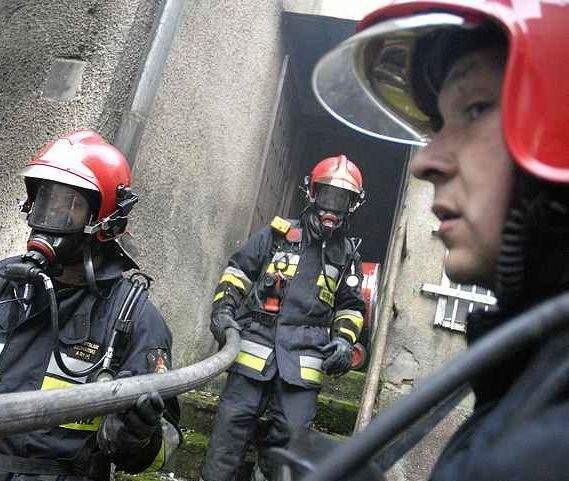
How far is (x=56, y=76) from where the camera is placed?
312 centimetres

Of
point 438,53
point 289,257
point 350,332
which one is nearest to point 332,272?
point 289,257

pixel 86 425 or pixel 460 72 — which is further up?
pixel 460 72

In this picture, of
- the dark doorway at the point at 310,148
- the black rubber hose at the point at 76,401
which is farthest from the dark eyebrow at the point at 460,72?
the dark doorway at the point at 310,148

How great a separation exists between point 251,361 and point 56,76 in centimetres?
220

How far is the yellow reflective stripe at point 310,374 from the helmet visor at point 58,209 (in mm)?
1852

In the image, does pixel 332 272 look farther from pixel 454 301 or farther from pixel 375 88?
pixel 375 88

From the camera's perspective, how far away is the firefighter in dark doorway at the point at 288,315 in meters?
3.41

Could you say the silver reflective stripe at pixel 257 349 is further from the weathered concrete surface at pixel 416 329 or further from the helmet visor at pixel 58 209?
the helmet visor at pixel 58 209

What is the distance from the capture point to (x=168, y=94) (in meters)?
3.57

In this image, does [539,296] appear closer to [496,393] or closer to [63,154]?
[496,393]

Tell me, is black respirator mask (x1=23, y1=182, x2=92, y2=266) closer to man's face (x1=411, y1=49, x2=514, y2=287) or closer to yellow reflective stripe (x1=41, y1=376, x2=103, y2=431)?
yellow reflective stripe (x1=41, y1=376, x2=103, y2=431)

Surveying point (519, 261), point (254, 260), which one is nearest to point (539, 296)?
point (519, 261)

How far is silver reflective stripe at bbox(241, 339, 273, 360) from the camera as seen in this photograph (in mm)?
3521

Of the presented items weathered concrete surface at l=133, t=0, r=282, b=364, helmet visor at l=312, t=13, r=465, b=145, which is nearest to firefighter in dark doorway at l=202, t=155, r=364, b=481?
weathered concrete surface at l=133, t=0, r=282, b=364
